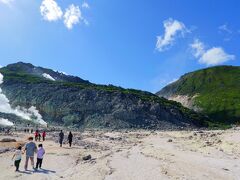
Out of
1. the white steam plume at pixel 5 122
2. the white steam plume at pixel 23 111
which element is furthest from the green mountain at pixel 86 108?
the white steam plume at pixel 5 122

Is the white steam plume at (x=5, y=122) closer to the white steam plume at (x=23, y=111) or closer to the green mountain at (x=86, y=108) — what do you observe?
the green mountain at (x=86, y=108)

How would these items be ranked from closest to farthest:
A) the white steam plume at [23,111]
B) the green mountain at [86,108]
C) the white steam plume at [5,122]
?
the white steam plume at [5,122] → the white steam plume at [23,111] → the green mountain at [86,108]

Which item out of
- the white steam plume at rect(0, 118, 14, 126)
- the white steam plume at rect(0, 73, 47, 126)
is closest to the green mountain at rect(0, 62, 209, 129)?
the white steam plume at rect(0, 73, 47, 126)

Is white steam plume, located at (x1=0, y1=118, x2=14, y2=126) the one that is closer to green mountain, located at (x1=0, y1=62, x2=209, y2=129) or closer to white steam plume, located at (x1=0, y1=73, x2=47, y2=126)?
green mountain, located at (x1=0, y1=62, x2=209, y2=129)

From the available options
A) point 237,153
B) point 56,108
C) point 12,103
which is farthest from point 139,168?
point 12,103

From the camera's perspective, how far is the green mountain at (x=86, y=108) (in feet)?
430

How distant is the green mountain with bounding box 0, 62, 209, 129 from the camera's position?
13100 cm

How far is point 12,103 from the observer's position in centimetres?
14500

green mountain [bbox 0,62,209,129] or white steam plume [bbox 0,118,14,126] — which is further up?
green mountain [bbox 0,62,209,129]

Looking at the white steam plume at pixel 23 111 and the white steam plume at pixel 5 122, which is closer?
the white steam plume at pixel 5 122

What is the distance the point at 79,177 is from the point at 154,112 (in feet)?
387

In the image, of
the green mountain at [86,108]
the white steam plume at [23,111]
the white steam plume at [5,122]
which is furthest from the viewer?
the green mountain at [86,108]

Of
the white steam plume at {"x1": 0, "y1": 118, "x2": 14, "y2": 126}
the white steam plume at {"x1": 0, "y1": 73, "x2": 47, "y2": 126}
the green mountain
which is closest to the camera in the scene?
the white steam plume at {"x1": 0, "y1": 118, "x2": 14, "y2": 126}

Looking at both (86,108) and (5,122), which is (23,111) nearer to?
(86,108)
